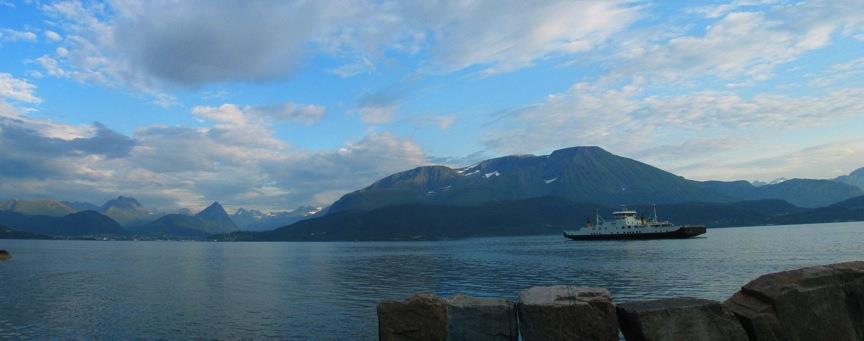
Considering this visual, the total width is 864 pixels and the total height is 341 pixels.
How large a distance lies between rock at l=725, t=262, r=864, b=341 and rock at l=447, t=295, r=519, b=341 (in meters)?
7.37

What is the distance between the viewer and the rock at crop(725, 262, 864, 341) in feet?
56.9

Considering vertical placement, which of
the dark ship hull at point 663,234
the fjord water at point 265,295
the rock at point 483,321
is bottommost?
the fjord water at point 265,295

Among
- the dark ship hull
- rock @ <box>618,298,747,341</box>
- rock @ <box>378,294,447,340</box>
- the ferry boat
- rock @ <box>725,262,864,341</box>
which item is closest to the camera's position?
rock @ <box>618,298,747,341</box>

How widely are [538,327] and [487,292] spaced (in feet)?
108

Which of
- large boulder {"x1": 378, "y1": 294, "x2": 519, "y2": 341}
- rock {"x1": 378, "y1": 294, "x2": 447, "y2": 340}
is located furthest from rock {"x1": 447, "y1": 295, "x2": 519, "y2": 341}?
rock {"x1": 378, "y1": 294, "x2": 447, "y2": 340}

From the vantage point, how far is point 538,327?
58.4 feet

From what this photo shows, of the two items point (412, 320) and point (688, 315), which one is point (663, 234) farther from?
point (412, 320)

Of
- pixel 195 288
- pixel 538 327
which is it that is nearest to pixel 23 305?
pixel 195 288

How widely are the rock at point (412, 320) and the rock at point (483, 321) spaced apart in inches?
18.3

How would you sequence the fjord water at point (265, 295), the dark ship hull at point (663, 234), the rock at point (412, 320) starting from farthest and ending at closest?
the dark ship hull at point (663, 234) < the fjord water at point (265, 295) < the rock at point (412, 320)

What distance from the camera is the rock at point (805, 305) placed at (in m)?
17.3

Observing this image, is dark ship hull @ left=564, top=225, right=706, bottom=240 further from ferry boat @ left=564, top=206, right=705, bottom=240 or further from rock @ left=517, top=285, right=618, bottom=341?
rock @ left=517, top=285, right=618, bottom=341

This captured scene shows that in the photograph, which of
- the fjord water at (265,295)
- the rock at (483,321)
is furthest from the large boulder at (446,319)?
the fjord water at (265,295)

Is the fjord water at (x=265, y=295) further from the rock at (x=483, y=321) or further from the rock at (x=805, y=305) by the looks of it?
the rock at (x=805, y=305)
